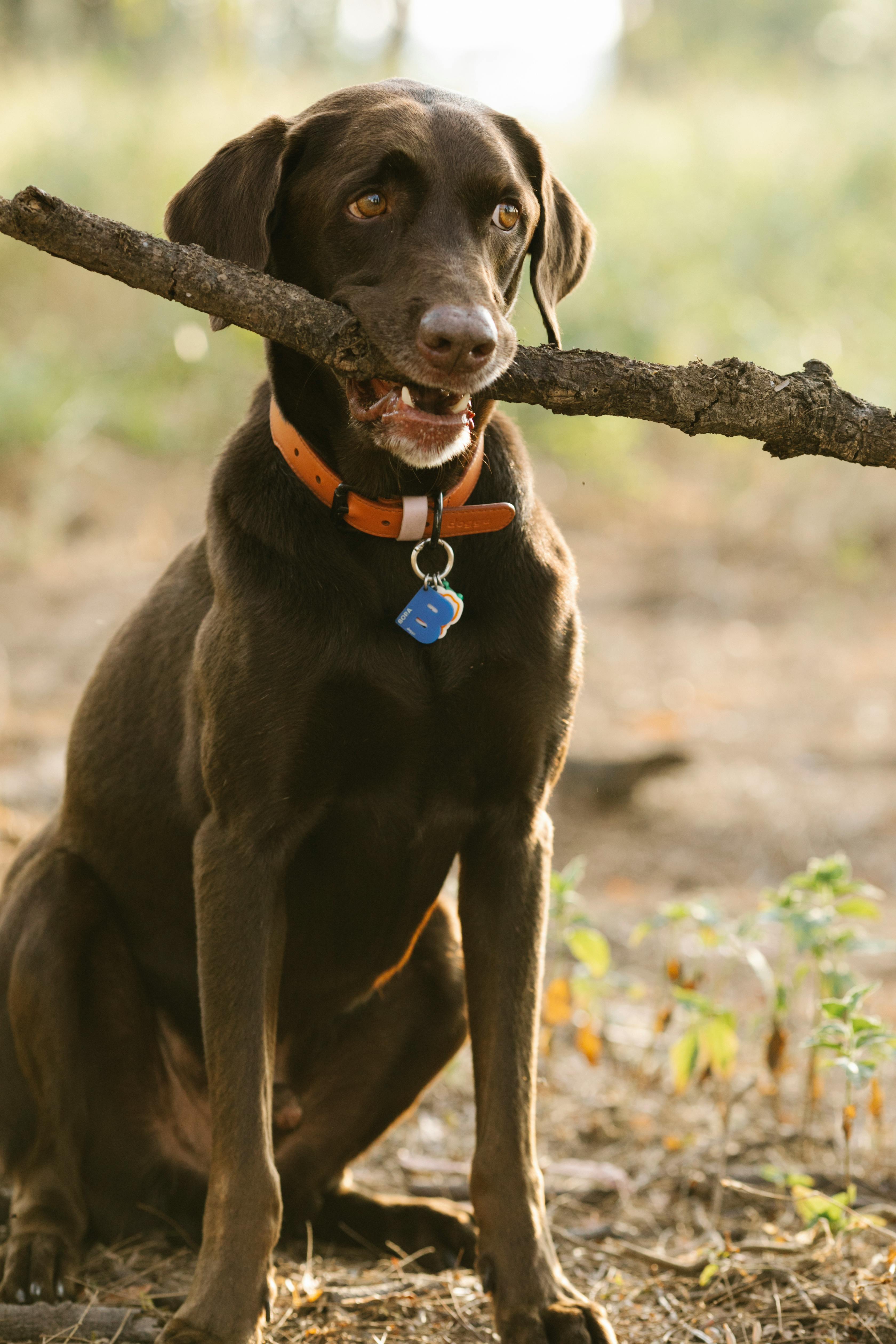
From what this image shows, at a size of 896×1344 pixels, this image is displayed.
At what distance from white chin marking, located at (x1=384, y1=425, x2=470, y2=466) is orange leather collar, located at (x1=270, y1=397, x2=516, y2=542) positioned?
93 mm

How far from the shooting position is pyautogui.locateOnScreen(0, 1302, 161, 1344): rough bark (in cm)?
233

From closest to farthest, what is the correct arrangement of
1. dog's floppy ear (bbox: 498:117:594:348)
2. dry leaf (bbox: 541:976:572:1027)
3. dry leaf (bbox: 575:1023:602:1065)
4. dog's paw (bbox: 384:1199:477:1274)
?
dog's floppy ear (bbox: 498:117:594:348) < dog's paw (bbox: 384:1199:477:1274) < dry leaf (bbox: 575:1023:602:1065) < dry leaf (bbox: 541:976:572:1027)

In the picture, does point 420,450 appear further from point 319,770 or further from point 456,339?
point 319,770

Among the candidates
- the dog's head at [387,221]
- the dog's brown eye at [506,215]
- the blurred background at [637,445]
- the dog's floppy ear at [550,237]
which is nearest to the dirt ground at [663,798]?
the blurred background at [637,445]

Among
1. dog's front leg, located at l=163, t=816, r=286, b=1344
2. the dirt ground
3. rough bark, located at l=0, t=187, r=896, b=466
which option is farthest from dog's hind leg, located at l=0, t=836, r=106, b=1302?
rough bark, located at l=0, t=187, r=896, b=466

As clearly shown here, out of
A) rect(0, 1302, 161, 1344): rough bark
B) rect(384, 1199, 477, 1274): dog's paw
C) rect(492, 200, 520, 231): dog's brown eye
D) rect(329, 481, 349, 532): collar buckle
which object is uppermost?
rect(492, 200, 520, 231): dog's brown eye

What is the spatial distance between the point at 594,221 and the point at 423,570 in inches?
449

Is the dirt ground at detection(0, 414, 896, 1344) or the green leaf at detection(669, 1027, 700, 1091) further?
the green leaf at detection(669, 1027, 700, 1091)

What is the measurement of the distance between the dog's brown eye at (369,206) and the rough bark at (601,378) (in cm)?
31

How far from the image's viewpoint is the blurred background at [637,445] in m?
6.10

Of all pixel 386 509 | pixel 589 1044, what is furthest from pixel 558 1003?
pixel 386 509

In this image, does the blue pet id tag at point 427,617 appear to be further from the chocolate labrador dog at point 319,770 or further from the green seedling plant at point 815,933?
the green seedling plant at point 815,933

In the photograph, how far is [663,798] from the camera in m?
6.07

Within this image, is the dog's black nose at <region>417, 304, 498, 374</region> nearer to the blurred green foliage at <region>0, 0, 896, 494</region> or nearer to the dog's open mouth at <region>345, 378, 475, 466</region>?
the dog's open mouth at <region>345, 378, 475, 466</region>
